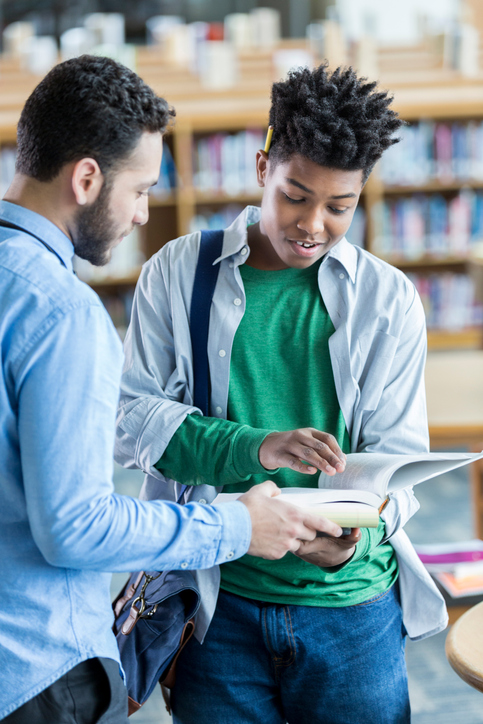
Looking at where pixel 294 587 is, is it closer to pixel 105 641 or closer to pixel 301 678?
pixel 301 678

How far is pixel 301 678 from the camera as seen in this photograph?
117 cm

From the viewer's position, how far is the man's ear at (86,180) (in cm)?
88

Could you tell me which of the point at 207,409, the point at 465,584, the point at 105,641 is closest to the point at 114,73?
the point at 207,409

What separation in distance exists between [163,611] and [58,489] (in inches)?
18.8

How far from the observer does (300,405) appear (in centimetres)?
125

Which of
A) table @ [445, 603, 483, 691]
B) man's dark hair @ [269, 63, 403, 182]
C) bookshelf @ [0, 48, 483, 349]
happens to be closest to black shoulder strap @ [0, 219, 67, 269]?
man's dark hair @ [269, 63, 403, 182]

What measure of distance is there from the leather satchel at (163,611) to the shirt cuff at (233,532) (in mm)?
274

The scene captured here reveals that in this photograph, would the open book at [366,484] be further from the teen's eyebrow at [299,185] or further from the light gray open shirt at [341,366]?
the teen's eyebrow at [299,185]

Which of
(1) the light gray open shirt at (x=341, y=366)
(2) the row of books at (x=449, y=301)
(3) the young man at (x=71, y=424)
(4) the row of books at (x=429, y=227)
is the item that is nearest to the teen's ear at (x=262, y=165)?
(1) the light gray open shirt at (x=341, y=366)

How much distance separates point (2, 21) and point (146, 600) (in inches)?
305

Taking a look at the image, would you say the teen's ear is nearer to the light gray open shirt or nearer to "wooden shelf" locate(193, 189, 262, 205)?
the light gray open shirt

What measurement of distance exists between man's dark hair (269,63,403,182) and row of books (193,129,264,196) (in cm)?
366

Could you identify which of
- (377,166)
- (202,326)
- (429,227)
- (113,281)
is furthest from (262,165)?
(429,227)

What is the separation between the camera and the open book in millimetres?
1034
